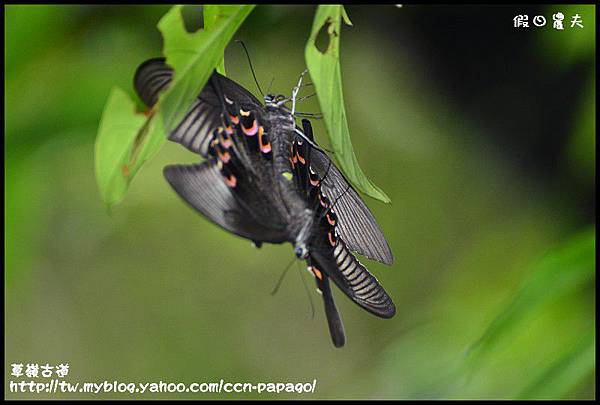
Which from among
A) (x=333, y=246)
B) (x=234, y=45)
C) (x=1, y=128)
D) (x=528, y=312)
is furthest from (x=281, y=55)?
(x=333, y=246)

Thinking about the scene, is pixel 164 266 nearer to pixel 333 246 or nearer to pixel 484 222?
pixel 484 222

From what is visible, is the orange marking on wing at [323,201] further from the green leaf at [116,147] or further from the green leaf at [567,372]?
the green leaf at [567,372]

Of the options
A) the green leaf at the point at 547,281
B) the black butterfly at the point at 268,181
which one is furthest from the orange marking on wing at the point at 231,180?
the green leaf at the point at 547,281

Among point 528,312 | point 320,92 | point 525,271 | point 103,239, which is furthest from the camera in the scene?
point 103,239

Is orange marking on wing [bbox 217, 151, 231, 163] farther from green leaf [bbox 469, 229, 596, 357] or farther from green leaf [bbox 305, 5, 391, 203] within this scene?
green leaf [bbox 469, 229, 596, 357]

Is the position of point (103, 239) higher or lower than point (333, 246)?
lower

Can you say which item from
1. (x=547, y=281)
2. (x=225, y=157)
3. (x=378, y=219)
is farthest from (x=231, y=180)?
(x=378, y=219)

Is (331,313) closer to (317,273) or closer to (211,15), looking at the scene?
(317,273)
